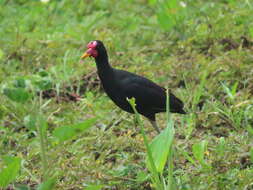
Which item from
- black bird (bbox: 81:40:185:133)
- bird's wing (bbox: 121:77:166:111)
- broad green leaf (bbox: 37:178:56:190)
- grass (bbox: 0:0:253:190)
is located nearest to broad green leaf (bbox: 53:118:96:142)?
grass (bbox: 0:0:253:190)

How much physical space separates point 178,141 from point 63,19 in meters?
3.38

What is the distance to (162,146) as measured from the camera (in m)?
3.35

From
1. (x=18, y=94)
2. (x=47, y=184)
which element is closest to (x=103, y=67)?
(x=18, y=94)

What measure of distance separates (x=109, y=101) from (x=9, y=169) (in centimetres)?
252

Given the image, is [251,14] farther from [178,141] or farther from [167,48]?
[178,141]

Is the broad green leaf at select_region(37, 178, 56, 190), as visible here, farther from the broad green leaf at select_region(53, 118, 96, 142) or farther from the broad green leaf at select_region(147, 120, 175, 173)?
the broad green leaf at select_region(147, 120, 175, 173)

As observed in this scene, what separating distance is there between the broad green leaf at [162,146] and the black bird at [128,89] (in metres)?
1.40

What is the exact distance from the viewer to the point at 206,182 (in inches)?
151

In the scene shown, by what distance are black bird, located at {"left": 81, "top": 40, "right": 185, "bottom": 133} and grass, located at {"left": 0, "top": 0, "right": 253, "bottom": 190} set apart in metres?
0.20

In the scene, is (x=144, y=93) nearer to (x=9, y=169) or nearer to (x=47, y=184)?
(x=9, y=169)

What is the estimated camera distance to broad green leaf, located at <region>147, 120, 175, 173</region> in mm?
3291

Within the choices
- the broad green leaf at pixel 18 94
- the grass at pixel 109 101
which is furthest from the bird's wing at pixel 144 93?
the broad green leaf at pixel 18 94

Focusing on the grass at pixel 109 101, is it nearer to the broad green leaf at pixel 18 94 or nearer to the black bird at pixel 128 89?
the broad green leaf at pixel 18 94

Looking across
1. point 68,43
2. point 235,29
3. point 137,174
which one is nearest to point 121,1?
point 68,43
